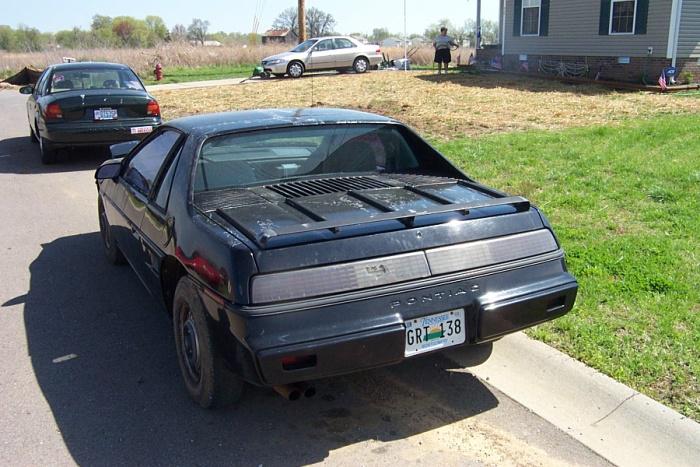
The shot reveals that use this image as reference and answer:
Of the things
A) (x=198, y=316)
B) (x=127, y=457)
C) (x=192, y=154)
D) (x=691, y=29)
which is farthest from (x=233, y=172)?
(x=691, y=29)

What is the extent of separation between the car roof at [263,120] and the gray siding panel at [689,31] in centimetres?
1697

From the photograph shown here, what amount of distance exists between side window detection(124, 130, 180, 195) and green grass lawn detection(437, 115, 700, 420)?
2682 millimetres

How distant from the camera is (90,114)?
10.6 metres

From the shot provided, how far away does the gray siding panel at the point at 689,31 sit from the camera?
61.0ft

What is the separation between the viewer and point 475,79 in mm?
22031

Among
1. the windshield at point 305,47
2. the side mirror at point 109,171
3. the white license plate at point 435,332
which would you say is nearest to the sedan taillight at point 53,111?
the side mirror at point 109,171

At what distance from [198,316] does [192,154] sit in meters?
1.14

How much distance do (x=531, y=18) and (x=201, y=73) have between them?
1688cm

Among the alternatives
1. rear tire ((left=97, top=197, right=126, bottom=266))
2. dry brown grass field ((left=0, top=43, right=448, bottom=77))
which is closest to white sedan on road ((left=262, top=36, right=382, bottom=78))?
dry brown grass field ((left=0, top=43, right=448, bottom=77))

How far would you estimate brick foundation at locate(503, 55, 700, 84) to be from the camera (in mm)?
18797

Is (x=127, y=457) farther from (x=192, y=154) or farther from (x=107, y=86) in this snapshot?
(x=107, y=86)

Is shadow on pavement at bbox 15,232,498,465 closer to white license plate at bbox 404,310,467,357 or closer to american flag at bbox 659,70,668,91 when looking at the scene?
white license plate at bbox 404,310,467,357

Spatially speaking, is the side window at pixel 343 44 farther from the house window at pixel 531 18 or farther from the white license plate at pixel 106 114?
the white license plate at pixel 106 114

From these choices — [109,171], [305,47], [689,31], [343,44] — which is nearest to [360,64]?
[343,44]
